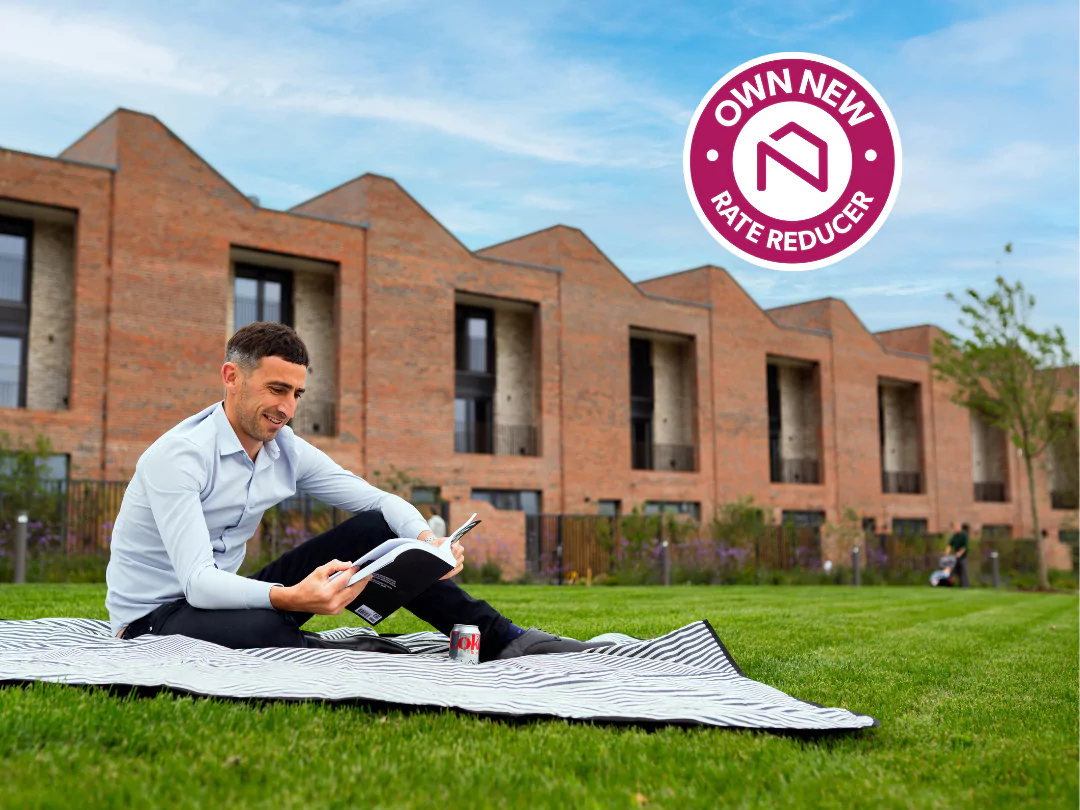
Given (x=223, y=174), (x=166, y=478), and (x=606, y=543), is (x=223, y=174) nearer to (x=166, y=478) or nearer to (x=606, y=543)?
(x=606, y=543)

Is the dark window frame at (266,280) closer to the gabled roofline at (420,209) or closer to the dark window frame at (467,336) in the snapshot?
the gabled roofline at (420,209)

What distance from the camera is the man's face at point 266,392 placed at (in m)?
4.23

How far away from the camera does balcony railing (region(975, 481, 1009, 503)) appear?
47094 mm

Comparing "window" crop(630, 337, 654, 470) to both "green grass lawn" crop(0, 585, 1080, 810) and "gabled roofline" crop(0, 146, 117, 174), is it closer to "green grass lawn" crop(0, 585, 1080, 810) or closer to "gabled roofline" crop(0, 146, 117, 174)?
"gabled roofline" crop(0, 146, 117, 174)

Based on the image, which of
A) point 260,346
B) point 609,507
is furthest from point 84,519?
point 260,346

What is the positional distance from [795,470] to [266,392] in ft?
124

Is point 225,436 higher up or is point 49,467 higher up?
point 49,467

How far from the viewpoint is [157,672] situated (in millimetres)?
3457

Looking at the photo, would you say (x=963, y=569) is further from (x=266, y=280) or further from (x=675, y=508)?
(x=266, y=280)

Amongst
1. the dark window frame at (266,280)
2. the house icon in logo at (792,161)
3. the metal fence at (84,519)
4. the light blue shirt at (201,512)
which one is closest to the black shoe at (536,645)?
the light blue shirt at (201,512)

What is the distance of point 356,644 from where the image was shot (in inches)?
182

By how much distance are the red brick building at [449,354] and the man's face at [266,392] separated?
21.5 m

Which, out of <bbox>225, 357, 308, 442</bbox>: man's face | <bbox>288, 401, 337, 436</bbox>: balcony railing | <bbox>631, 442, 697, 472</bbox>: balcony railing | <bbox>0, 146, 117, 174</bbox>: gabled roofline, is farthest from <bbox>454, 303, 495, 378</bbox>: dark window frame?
<bbox>225, 357, 308, 442</bbox>: man's face

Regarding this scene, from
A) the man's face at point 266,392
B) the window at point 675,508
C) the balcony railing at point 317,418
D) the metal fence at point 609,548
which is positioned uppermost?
the balcony railing at point 317,418
